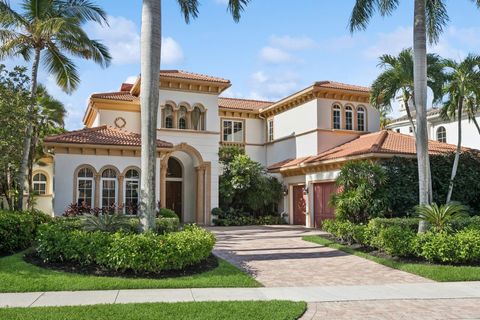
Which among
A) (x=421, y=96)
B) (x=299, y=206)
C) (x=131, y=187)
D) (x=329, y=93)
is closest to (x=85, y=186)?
(x=131, y=187)

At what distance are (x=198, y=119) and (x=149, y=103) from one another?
14.2 meters

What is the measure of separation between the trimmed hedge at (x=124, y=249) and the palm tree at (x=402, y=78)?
1032 cm

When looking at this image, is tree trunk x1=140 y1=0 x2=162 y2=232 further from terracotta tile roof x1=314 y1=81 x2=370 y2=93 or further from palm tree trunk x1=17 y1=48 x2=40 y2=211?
terracotta tile roof x1=314 y1=81 x2=370 y2=93

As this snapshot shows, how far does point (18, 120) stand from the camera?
54.8ft

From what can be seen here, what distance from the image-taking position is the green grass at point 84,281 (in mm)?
9461

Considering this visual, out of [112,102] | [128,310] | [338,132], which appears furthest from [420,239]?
[112,102]

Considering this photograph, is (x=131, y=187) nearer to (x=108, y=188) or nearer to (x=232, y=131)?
(x=108, y=188)

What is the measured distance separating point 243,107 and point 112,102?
8.68m

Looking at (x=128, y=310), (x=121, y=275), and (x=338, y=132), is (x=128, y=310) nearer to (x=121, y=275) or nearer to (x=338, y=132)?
(x=121, y=275)

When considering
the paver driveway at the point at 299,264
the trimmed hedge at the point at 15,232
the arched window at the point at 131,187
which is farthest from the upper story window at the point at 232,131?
the trimmed hedge at the point at 15,232

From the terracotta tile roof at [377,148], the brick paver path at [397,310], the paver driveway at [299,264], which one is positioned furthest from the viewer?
the terracotta tile roof at [377,148]

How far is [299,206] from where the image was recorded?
26.5 m

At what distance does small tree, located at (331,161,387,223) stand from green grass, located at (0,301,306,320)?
32.8ft

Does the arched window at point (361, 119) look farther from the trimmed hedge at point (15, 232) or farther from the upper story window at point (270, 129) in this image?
the trimmed hedge at point (15, 232)
